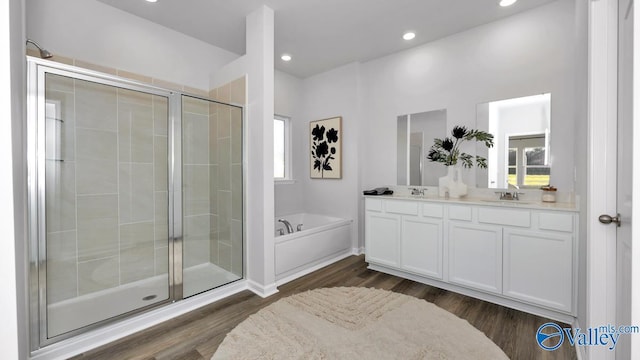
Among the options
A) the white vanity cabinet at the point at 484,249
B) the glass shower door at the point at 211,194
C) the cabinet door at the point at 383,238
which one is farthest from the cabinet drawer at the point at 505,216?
the glass shower door at the point at 211,194

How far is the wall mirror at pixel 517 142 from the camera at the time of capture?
101 inches

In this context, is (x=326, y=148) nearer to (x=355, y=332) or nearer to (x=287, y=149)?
(x=287, y=149)

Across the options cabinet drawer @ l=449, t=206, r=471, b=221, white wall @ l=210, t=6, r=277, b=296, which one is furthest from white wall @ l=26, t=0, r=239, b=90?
cabinet drawer @ l=449, t=206, r=471, b=221

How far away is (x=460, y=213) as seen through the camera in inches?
101

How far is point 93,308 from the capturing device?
1997 mm

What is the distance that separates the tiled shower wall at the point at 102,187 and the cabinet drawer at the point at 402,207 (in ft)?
7.47

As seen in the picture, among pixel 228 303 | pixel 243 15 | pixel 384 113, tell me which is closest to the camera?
pixel 228 303

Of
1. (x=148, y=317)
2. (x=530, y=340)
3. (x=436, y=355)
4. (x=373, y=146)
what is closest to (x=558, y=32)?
(x=373, y=146)

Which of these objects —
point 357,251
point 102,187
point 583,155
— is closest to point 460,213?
point 583,155

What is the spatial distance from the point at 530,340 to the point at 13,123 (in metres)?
3.30

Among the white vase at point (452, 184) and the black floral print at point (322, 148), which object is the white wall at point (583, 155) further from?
the black floral print at point (322, 148)

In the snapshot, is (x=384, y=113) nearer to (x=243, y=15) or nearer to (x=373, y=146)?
(x=373, y=146)

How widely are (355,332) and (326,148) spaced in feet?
8.96

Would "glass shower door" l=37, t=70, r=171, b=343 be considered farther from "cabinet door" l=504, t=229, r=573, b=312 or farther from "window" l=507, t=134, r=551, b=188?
"window" l=507, t=134, r=551, b=188
